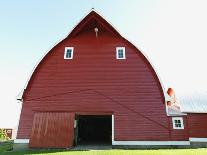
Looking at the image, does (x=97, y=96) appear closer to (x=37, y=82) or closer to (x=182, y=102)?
(x=37, y=82)

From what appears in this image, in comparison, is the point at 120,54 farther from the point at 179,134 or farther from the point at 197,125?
the point at 197,125

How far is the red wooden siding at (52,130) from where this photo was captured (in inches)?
698

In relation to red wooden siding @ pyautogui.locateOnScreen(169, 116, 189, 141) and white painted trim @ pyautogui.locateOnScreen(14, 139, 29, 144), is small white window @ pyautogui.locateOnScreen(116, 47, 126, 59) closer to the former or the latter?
red wooden siding @ pyautogui.locateOnScreen(169, 116, 189, 141)

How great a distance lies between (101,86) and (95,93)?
0.74 meters

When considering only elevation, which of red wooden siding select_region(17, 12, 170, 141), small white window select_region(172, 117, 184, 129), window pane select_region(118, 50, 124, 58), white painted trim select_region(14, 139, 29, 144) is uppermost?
window pane select_region(118, 50, 124, 58)

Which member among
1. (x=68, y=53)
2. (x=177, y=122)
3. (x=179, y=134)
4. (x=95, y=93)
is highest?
(x=68, y=53)

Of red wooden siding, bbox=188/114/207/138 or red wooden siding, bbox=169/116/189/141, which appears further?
red wooden siding, bbox=188/114/207/138

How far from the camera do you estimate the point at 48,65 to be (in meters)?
19.7

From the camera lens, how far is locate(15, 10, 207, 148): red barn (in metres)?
18.0

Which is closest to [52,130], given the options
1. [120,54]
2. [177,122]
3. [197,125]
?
[120,54]

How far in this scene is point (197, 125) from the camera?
2069cm

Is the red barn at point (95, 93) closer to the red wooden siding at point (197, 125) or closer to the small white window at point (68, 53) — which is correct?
the small white window at point (68, 53)

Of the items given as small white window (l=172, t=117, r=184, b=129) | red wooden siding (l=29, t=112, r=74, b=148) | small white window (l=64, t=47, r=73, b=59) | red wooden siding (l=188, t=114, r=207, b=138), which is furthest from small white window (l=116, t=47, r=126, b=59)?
red wooden siding (l=188, t=114, r=207, b=138)

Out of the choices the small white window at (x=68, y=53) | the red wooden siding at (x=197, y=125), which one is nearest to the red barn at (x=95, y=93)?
the small white window at (x=68, y=53)
